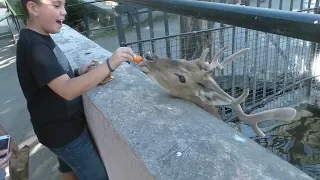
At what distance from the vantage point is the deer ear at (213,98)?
183 centimetres

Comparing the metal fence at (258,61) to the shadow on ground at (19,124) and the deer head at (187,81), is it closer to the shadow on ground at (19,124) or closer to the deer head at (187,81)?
the shadow on ground at (19,124)

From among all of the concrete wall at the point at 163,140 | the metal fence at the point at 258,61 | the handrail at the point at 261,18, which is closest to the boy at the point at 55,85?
the concrete wall at the point at 163,140

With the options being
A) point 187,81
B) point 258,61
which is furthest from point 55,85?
point 258,61

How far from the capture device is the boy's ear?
1.84 metres

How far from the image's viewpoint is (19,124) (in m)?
4.56

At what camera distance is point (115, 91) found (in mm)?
2127

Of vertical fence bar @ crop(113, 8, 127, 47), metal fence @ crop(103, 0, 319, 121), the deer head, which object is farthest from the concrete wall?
metal fence @ crop(103, 0, 319, 121)

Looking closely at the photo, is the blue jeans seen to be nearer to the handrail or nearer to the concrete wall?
the concrete wall

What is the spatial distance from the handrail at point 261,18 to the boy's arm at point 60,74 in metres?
0.57

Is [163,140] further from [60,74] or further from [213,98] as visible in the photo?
[60,74]

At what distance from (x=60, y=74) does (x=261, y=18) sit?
1161 millimetres

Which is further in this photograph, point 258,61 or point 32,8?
point 258,61

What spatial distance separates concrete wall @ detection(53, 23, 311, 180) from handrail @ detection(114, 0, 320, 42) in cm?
55

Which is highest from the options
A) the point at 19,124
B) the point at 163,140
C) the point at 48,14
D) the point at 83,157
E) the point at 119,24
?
the point at 48,14
